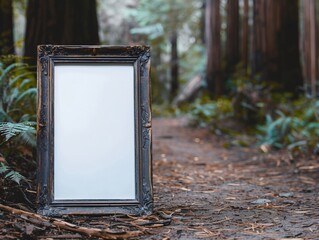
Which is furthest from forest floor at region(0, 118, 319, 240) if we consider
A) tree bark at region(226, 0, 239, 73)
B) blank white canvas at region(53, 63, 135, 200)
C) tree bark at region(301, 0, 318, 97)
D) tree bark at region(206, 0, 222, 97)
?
tree bark at region(226, 0, 239, 73)

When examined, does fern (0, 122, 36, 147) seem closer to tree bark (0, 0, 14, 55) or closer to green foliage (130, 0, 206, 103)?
tree bark (0, 0, 14, 55)

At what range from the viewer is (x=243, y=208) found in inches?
114

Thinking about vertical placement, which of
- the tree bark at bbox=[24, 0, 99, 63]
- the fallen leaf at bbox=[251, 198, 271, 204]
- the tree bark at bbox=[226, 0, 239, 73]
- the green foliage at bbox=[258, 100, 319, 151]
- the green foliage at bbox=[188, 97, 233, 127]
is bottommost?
the fallen leaf at bbox=[251, 198, 271, 204]

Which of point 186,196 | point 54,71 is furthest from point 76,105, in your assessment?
point 186,196

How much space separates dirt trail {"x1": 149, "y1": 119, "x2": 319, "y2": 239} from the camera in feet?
7.70

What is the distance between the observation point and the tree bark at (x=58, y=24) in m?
4.95

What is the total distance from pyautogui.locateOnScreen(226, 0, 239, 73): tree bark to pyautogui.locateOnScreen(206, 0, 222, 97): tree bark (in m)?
0.39

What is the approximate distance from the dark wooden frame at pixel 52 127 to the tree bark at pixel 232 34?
11256 millimetres

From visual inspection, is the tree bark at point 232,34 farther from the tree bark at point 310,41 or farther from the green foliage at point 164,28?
the tree bark at point 310,41

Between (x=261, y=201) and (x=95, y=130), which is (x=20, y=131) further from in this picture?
(x=261, y=201)

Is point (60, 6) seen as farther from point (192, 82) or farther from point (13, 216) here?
point (192, 82)

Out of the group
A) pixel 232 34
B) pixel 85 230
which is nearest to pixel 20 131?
pixel 85 230

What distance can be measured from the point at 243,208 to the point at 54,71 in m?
1.39

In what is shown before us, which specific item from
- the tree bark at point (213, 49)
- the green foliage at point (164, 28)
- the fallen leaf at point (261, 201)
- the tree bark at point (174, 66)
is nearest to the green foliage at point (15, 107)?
the fallen leaf at point (261, 201)
